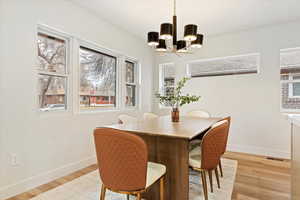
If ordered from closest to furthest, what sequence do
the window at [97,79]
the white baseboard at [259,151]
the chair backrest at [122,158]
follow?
the chair backrest at [122,158] < the window at [97,79] < the white baseboard at [259,151]

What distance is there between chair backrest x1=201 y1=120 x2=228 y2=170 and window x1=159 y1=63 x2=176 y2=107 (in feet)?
9.57

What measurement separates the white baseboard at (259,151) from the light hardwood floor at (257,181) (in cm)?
22

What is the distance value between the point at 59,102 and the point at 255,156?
3623 mm

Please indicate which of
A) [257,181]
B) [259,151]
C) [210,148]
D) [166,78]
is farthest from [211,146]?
[166,78]

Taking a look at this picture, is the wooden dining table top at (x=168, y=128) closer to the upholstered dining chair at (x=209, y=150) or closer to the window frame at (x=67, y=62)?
the upholstered dining chair at (x=209, y=150)

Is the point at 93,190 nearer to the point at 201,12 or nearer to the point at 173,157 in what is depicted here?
the point at 173,157

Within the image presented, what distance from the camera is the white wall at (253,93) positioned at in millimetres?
3314

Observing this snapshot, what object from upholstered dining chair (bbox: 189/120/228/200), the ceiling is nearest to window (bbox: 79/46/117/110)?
the ceiling

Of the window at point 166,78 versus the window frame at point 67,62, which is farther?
the window at point 166,78

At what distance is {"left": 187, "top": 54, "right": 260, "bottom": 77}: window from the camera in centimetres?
362

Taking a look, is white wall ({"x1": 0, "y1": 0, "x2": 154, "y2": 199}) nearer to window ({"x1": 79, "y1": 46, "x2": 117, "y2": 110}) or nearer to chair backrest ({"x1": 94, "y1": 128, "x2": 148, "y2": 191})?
window ({"x1": 79, "y1": 46, "x2": 117, "y2": 110})

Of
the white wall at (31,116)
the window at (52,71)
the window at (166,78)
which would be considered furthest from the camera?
the window at (166,78)

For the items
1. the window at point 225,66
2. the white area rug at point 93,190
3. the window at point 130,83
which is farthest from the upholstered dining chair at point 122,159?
the window at point 225,66

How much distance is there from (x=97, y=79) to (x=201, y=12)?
7.04 feet
